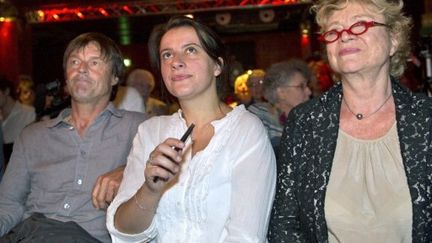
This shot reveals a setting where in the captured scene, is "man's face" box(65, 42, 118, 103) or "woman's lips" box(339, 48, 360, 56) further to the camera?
"man's face" box(65, 42, 118, 103)

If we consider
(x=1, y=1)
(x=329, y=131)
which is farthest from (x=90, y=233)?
(x=1, y=1)

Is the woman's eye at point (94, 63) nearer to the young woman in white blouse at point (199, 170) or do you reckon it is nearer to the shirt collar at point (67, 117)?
the shirt collar at point (67, 117)

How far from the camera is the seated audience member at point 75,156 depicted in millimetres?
2311

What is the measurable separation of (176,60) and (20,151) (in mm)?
925

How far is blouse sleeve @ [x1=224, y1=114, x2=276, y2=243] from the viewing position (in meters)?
1.87

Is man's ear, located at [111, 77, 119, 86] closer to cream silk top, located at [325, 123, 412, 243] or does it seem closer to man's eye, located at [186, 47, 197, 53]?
man's eye, located at [186, 47, 197, 53]

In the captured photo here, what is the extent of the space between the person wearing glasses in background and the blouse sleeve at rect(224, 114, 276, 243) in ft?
0.25

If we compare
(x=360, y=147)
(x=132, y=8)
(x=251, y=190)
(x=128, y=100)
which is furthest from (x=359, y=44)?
(x=132, y=8)

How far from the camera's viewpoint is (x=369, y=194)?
1.83m

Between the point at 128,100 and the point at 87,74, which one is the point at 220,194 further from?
the point at 128,100

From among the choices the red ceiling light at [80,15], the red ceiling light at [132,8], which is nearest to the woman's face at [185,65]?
the red ceiling light at [132,8]

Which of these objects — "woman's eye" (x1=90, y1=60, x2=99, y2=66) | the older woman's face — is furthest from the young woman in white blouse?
"woman's eye" (x1=90, y1=60, x2=99, y2=66)

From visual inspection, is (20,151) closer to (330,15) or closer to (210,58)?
(210,58)

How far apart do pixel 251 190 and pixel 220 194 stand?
4.7 inches
